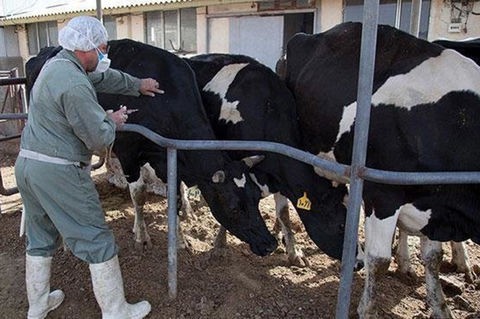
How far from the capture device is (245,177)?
3.58 m

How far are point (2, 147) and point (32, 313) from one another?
614 cm

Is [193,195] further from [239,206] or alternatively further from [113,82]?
[113,82]

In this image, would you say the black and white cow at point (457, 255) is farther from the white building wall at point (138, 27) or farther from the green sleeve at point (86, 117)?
the white building wall at point (138, 27)

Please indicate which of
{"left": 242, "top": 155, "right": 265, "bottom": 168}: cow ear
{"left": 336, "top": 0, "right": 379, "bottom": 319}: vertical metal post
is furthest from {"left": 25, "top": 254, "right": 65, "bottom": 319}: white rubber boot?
{"left": 336, "top": 0, "right": 379, "bottom": 319}: vertical metal post

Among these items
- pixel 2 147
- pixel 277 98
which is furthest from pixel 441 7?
pixel 2 147

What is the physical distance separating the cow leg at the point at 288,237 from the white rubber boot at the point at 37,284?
191 centimetres

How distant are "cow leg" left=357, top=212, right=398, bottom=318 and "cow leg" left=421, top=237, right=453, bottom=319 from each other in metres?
0.36

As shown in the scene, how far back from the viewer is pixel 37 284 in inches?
114

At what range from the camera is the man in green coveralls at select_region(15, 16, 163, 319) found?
2539 millimetres

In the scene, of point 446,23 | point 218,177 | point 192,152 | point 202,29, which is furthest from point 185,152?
point 202,29

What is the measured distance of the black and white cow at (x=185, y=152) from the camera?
3.48 meters

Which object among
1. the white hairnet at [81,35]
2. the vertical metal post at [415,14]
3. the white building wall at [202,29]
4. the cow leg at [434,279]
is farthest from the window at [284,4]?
the white hairnet at [81,35]

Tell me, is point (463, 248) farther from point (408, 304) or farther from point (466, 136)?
point (466, 136)

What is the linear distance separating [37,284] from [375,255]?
80.4 inches
